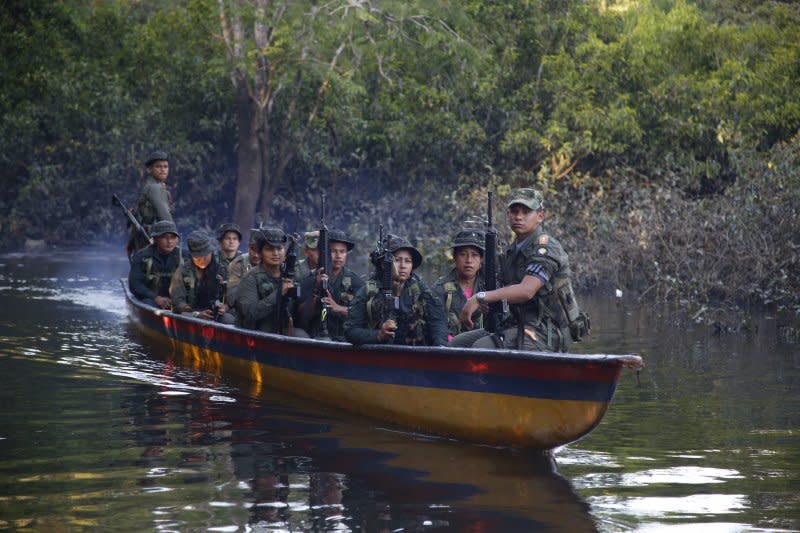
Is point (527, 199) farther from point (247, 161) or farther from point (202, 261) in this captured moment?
point (247, 161)

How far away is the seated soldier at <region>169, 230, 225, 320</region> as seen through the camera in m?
15.0

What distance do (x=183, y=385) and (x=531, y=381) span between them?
5.37m

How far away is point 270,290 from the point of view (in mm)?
13086

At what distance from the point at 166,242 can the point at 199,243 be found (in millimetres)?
1474

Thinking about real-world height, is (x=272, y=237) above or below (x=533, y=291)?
above

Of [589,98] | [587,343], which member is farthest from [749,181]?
[589,98]

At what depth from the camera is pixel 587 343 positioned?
16.6 m

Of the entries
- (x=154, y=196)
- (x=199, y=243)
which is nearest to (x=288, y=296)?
(x=199, y=243)

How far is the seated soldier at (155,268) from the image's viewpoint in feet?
53.3

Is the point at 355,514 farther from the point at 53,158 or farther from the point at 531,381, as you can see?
the point at 53,158

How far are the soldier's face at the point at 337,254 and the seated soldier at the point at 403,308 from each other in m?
1.59

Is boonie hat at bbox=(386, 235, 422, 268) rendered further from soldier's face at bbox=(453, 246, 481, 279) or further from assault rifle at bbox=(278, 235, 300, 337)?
assault rifle at bbox=(278, 235, 300, 337)

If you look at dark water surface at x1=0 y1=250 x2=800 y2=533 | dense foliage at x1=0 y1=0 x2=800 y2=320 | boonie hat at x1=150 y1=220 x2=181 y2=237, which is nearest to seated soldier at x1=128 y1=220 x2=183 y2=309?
boonie hat at x1=150 y1=220 x2=181 y2=237

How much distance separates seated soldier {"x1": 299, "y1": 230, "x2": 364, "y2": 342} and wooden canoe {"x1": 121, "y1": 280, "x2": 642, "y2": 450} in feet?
2.08
